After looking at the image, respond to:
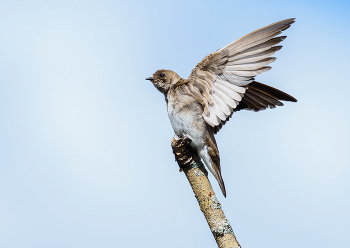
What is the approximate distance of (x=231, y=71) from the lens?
553 cm

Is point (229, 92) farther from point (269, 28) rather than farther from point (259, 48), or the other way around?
point (269, 28)

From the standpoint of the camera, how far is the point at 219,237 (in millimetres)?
4574

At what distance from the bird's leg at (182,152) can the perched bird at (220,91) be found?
1.05ft

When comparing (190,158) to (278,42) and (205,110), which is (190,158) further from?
(278,42)

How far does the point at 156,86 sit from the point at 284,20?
2542mm

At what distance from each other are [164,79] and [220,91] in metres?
1.46

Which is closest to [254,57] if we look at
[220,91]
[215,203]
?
[220,91]

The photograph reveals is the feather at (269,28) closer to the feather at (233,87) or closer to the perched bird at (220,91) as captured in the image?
the perched bird at (220,91)


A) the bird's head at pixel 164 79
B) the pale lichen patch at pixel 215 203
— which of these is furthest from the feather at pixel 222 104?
the pale lichen patch at pixel 215 203

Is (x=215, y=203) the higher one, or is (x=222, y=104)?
(x=222, y=104)

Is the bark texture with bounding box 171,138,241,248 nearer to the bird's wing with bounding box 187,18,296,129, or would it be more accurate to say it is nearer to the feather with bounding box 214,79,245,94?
the bird's wing with bounding box 187,18,296,129

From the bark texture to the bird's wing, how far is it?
2.16ft

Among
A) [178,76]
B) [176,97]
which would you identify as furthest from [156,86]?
[176,97]

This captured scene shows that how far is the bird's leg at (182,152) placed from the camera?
202 inches
